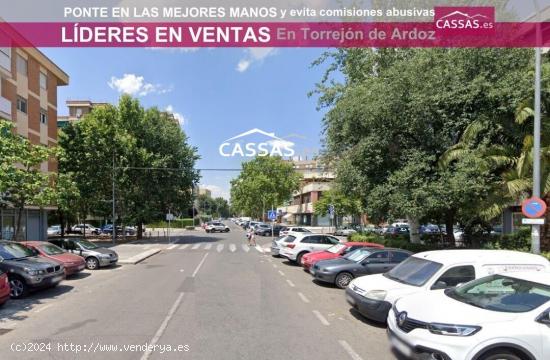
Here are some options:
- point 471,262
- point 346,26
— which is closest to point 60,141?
point 346,26

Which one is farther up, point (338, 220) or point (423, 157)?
point (423, 157)

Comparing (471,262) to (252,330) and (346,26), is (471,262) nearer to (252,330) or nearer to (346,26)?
(252,330)

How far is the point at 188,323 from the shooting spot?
903cm

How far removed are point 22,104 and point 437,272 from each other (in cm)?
3100

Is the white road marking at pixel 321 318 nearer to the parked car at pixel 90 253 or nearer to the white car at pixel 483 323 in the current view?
the white car at pixel 483 323

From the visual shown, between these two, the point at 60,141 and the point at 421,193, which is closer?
the point at 421,193

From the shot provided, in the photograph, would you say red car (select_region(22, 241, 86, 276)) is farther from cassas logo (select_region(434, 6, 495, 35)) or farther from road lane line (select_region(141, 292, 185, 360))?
cassas logo (select_region(434, 6, 495, 35))

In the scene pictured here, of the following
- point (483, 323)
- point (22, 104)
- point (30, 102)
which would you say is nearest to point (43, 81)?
point (30, 102)

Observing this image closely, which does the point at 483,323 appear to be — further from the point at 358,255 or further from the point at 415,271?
the point at 358,255

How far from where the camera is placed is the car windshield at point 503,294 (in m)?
6.13

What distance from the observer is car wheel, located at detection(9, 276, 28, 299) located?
12.2 metres

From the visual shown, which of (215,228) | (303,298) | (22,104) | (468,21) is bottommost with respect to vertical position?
(215,228)

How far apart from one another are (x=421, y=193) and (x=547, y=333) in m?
11.5

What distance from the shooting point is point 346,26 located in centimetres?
2231
